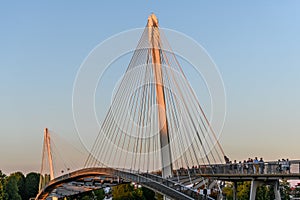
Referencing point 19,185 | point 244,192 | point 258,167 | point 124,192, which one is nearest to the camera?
point 258,167

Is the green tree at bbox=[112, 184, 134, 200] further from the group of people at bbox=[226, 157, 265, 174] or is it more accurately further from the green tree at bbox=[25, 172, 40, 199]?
the group of people at bbox=[226, 157, 265, 174]

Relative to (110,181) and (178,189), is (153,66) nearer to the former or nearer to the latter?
(178,189)

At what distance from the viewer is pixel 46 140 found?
9275cm

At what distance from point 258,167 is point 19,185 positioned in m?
86.1

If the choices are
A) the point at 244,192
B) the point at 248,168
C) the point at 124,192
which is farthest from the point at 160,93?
the point at 124,192

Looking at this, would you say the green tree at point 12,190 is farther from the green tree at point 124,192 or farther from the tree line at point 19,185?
the green tree at point 124,192

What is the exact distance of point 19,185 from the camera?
4326 inches

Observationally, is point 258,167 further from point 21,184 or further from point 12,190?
point 21,184

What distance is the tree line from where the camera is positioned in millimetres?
96375

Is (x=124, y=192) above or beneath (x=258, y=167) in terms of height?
beneath

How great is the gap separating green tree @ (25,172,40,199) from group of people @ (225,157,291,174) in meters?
80.0

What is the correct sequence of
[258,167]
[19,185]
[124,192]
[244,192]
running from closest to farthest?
[258,167]
[244,192]
[124,192]
[19,185]

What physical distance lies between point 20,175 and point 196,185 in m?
82.9

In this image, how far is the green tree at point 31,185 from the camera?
108812 millimetres
